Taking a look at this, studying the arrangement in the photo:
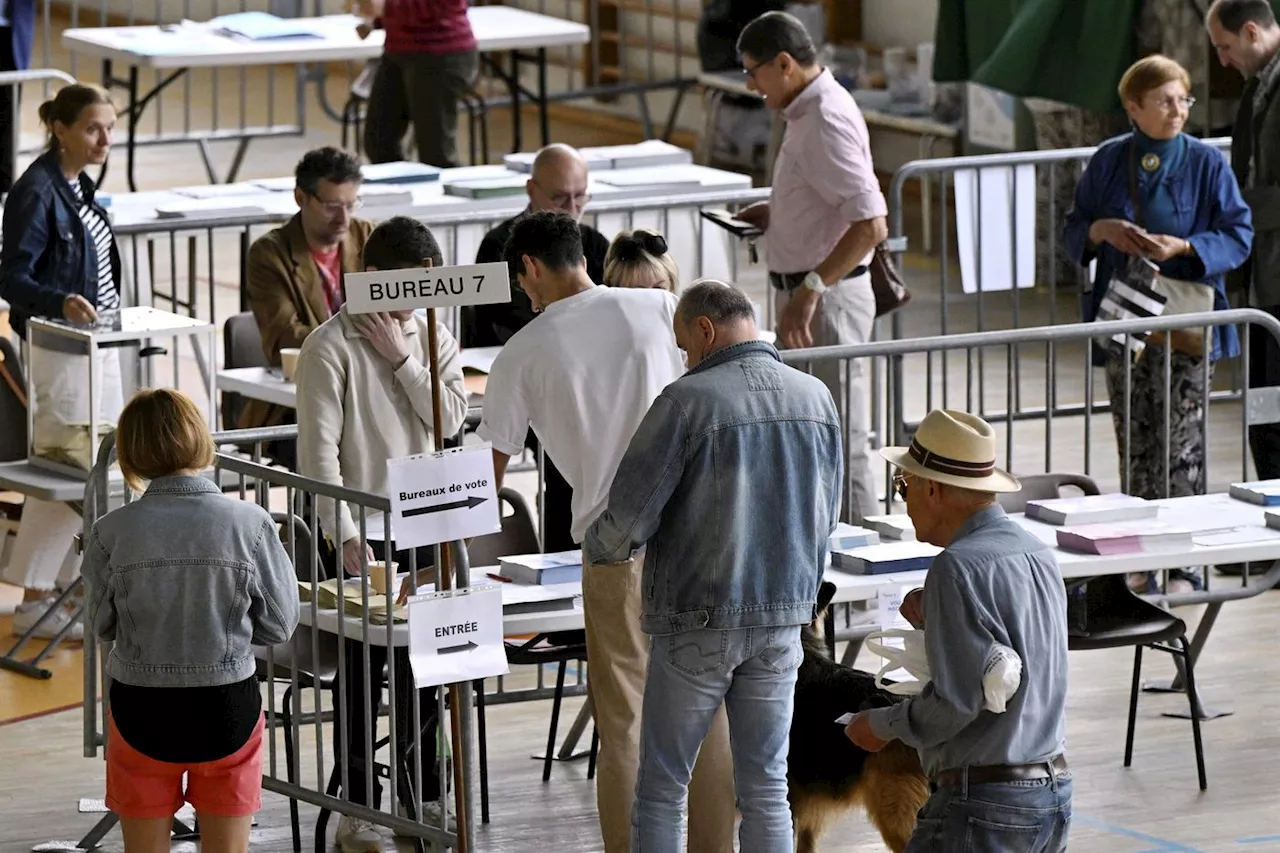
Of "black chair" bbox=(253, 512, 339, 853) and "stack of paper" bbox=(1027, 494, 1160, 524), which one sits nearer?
"black chair" bbox=(253, 512, 339, 853)

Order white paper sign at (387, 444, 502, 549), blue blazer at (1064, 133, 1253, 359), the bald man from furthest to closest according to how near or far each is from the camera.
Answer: blue blazer at (1064, 133, 1253, 359), the bald man, white paper sign at (387, 444, 502, 549)

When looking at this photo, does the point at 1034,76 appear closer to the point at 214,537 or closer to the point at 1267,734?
the point at 1267,734

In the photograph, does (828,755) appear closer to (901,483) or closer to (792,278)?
(901,483)

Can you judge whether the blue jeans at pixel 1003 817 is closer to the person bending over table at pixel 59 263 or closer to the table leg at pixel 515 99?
the person bending over table at pixel 59 263

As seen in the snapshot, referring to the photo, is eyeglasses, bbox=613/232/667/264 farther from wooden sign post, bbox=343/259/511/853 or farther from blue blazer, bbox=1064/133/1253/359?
blue blazer, bbox=1064/133/1253/359

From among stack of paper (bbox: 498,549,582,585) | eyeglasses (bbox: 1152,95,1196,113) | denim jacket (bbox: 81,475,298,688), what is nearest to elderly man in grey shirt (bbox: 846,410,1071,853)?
denim jacket (bbox: 81,475,298,688)

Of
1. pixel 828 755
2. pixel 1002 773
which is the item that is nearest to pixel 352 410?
pixel 828 755

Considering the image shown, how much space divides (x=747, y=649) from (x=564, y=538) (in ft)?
4.62

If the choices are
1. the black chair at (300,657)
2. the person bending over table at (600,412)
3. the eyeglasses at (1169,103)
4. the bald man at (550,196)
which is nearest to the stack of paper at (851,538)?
the person bending over table at (600,412)

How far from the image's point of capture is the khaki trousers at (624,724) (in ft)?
17.1

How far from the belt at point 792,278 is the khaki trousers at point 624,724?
8.64 ft

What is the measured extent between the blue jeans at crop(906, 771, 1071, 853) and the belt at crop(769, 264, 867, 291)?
3784mm

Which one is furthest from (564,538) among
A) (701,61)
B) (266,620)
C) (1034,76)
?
(701,61)

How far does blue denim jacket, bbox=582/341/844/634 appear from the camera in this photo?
4801mm
